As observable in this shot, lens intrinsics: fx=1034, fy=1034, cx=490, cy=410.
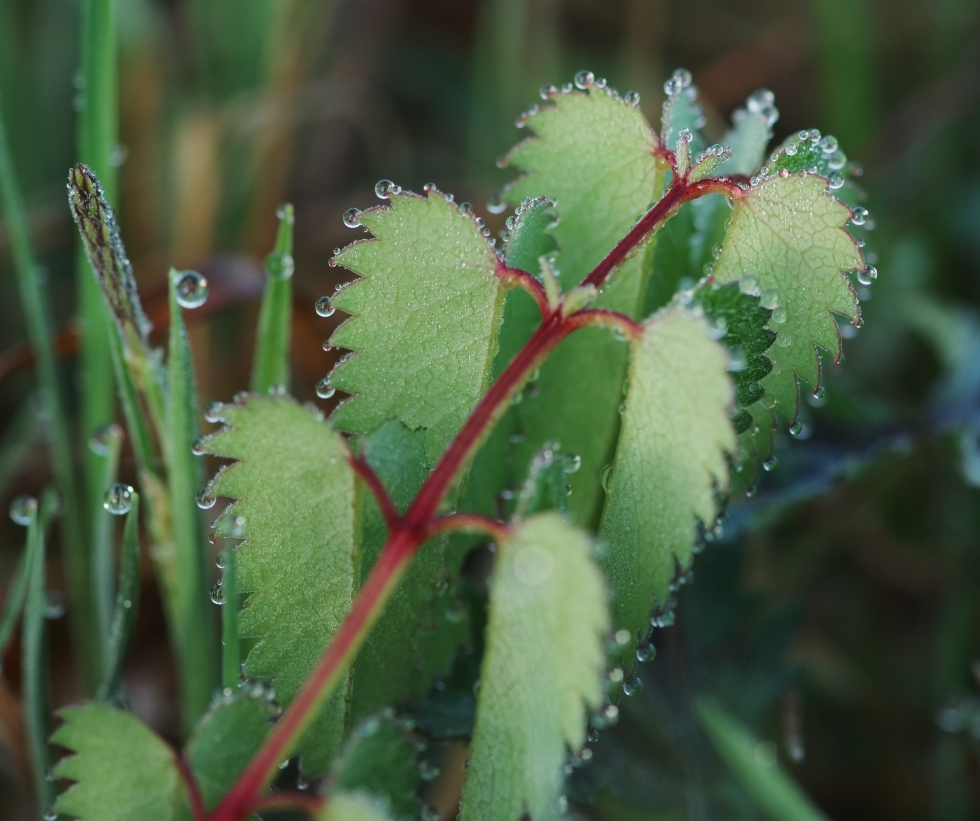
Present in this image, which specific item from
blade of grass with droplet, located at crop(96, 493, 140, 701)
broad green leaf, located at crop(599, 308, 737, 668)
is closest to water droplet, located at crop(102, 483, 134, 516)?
blade of grass with droplet, located at crop(96, 493, 140, 701)

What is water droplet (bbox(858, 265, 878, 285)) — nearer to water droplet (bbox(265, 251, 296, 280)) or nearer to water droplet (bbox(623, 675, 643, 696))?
water droplet (bbox(623, 675, 643, 696))

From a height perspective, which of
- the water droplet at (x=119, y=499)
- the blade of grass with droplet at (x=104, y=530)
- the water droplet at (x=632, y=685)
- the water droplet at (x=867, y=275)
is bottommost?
the water droplet at (x=632, y=685)

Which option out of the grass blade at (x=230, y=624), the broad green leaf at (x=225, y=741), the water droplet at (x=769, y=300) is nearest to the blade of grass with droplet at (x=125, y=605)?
the grass blade at (x=230, y=624)

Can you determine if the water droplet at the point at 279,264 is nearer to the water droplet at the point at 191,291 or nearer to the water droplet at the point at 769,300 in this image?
the water droplet at the point at 191,291

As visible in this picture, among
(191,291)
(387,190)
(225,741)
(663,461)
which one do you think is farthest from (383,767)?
(191,291)

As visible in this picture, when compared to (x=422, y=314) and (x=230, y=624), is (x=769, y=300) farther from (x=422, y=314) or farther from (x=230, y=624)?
(x=230, y=624)

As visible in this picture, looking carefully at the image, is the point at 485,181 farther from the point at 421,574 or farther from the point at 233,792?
the point at 233,792

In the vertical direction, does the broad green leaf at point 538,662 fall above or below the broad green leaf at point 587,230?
below
